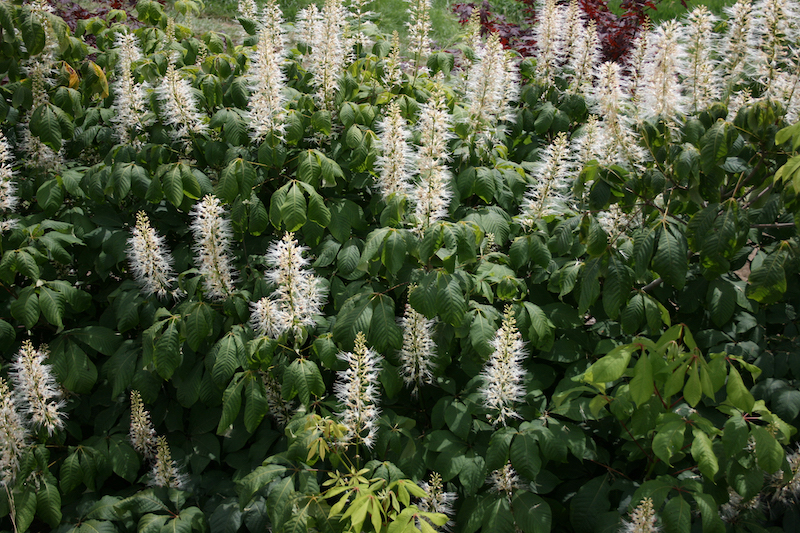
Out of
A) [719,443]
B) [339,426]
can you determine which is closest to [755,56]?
[719,443]

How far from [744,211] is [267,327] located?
7.51 ft

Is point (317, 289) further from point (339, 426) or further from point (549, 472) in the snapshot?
point (549, 472)

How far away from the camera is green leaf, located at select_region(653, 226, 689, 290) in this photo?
105 inches

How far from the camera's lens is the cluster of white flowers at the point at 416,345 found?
2.94 meters

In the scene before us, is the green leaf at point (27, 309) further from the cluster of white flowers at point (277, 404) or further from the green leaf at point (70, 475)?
the cluster of white flowers at point (277, 404)

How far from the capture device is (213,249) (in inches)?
120

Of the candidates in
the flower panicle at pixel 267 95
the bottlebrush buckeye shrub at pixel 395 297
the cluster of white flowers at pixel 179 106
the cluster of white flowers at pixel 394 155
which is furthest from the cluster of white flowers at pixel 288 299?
the cluster of white flowers at pixel 179 106

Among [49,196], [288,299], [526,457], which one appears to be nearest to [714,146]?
[526,457]

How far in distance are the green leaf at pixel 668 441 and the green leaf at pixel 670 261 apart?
0.64 meters

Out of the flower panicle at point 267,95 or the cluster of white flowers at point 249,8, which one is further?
the cluster of white flowers at point 249,8

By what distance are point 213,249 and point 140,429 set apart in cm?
102

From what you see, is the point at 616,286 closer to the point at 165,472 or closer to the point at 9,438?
the point at 165,472

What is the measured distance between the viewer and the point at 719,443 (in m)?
→ 2.59

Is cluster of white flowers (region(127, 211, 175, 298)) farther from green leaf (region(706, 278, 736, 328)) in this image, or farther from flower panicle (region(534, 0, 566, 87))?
green leaf (region(706, 278, 736, 328))
